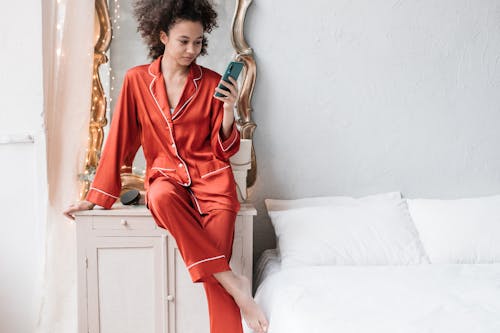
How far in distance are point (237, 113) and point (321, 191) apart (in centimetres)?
60

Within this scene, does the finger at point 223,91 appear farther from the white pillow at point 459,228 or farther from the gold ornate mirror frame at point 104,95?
the white pillow at point 459,228

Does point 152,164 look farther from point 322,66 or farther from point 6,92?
point 322,66

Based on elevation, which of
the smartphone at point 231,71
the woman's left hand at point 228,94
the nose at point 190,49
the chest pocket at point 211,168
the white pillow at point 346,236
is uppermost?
the nose at point 190,49

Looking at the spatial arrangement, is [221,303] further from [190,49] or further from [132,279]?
[190,49]

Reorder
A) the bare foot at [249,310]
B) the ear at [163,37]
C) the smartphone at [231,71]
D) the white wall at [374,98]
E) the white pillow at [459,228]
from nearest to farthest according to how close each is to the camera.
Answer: the bare foot at [249,310] < the smartphone at [231,71] < the ear at [163,37] < the white pillow at [459,228] < the white wall at [374,98]

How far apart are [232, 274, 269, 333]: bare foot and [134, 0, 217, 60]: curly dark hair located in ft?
3.51

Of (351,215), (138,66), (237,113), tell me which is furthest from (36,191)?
(351,215)

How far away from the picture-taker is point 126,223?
2.12 m

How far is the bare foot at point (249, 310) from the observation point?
1873mm

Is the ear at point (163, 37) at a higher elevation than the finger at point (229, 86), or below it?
higher

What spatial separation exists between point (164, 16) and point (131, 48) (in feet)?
1.28

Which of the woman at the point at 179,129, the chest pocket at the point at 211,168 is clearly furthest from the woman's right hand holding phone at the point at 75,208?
the chest pocket at the point at 211,168

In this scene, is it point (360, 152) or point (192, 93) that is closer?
point (192, 93)

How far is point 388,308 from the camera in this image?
1663 mm
